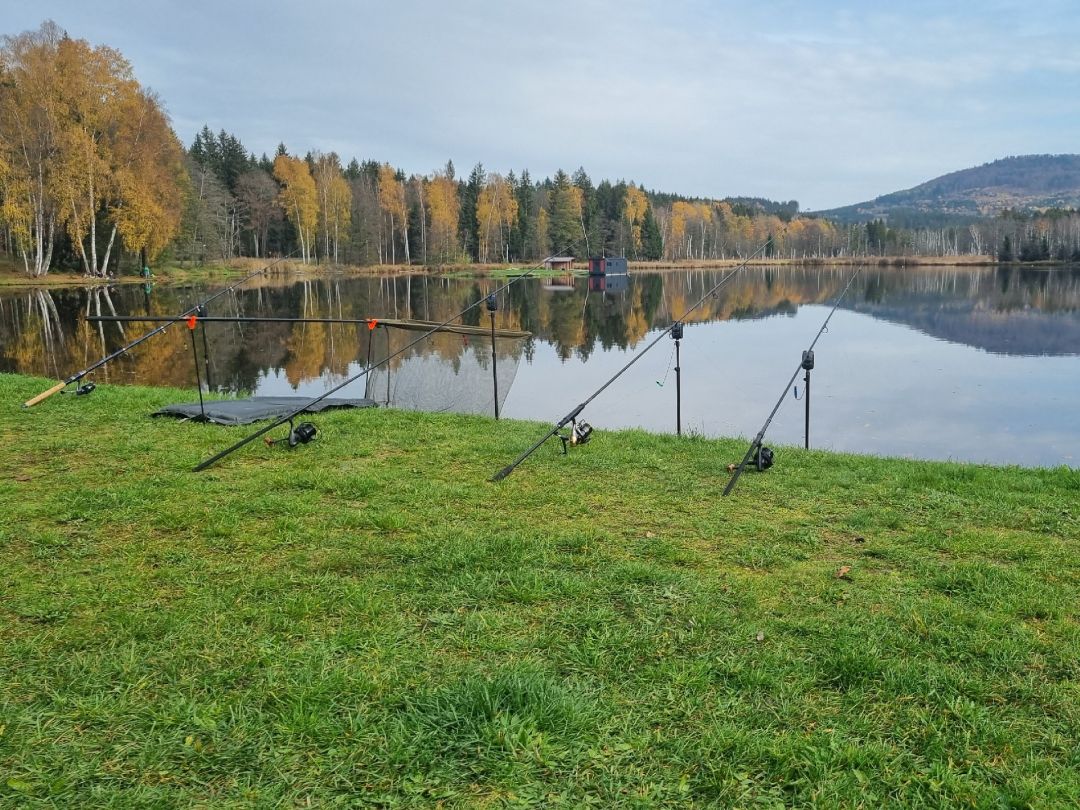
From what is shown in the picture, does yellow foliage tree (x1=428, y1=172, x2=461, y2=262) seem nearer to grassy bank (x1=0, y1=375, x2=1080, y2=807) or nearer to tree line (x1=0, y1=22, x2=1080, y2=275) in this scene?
tree line (x1=0, y1=22, x2=1080, y2=275)

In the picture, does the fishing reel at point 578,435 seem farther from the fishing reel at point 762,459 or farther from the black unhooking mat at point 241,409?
the black unhooking mat at point 241,409

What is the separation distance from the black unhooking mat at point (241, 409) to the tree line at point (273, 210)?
15.7 ft

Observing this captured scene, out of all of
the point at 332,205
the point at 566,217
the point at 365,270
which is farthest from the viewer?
the point at 566,217

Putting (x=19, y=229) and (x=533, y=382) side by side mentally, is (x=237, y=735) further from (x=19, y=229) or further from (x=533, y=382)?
(x=19, y=229)

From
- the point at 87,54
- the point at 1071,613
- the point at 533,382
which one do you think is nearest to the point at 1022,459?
the point at 1071,613

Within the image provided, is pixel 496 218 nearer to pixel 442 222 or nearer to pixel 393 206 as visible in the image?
pixel 442 222

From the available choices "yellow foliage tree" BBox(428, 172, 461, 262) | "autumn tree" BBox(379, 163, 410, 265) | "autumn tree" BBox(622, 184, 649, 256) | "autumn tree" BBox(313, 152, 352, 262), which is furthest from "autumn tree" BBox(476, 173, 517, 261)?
"autumn tree" BBox(622, 184, 649, 256)

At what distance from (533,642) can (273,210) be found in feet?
240

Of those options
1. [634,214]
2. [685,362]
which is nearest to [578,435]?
[685,362]

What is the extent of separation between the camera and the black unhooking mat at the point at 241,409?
28.0 feet

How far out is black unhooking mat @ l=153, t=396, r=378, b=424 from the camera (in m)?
8.52

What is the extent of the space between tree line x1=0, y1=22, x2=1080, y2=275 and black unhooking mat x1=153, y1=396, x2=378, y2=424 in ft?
15.7

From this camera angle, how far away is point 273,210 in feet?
227

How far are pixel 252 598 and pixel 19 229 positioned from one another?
150 feet
